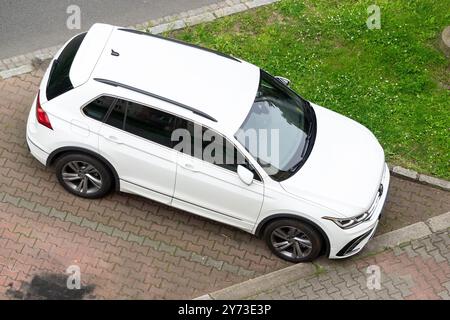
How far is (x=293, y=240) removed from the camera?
8391mm

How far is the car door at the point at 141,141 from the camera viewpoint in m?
8.10

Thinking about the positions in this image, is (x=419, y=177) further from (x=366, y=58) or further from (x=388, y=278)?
(x=366, y=58)

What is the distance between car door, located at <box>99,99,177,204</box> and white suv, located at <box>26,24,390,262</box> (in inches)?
0.5

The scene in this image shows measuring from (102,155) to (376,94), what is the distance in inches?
175

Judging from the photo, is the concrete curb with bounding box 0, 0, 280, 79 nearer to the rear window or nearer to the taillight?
the rear window

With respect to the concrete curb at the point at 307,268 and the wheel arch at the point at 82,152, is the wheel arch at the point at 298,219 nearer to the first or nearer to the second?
the concrete curb at the point at 307,268

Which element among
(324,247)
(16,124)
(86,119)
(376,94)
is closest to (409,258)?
(324,247)

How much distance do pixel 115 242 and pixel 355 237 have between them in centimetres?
289

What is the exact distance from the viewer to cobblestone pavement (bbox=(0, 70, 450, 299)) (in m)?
8.19

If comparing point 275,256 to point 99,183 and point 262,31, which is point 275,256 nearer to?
point 99,183

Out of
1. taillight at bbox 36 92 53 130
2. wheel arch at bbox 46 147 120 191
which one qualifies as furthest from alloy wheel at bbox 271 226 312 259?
taillight at bbox 36 92 53 130

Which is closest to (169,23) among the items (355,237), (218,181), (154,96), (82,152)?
(154,96)

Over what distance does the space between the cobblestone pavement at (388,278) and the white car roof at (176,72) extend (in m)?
2.11

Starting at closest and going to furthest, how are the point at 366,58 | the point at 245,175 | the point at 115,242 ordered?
the point at 245,175 < the point at 115,242 < the point at 366,58
